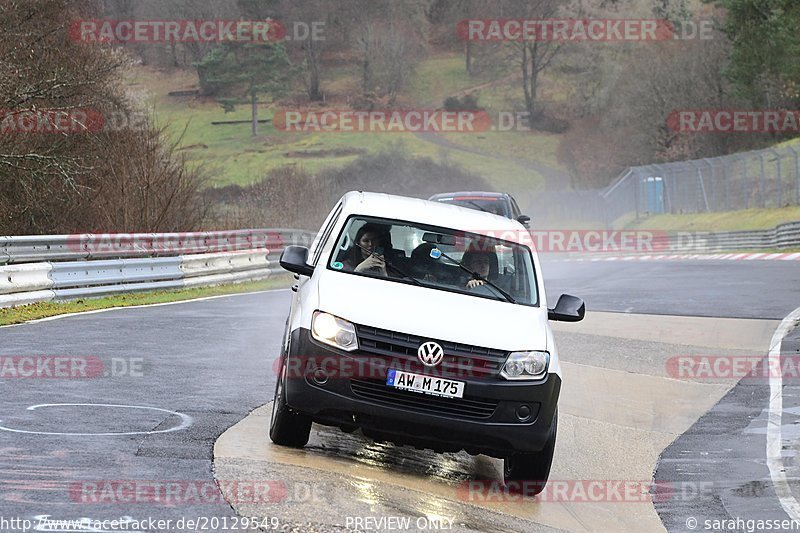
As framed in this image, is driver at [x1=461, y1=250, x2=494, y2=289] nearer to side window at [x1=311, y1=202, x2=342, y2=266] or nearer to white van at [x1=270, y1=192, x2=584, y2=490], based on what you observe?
white van at [x1=270, y1=192, x2=584, y2=490]

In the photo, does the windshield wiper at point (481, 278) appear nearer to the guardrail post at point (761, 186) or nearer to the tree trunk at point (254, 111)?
the guardrail post at point (761, 186)

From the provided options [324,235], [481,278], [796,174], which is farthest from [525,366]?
[796,174]

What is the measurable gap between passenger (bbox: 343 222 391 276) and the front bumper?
3.40 ft

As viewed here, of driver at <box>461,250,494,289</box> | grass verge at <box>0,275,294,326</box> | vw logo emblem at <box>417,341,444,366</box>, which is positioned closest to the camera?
vw logo emblem at <box>417,341,444,366</box>

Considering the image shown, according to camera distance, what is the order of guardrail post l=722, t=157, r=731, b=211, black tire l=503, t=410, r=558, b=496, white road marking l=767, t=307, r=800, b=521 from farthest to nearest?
guardrail post l=722, t=157, r=731, b=211 < white road marking l=767, t=307, r=800, b=521 < black tire l=503, t=410, r=558, b=496

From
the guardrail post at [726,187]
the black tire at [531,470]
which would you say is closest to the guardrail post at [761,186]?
the guardrail post at [726,187]

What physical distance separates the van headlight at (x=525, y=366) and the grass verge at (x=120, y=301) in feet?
32.9

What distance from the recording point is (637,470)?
9.94 metres

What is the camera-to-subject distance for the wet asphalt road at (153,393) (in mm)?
6949

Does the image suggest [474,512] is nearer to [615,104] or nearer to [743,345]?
[743,345]

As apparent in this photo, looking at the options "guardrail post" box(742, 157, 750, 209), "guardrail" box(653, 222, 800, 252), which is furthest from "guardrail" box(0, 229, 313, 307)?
"guardrail post" box(742, 157, 750, 209)

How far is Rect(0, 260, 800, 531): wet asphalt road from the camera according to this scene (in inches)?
274

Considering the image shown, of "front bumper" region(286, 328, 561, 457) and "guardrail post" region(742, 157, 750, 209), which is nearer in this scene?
"front bumper" region(286, 328, 561, 457)

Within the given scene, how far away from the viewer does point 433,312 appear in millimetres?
8312
